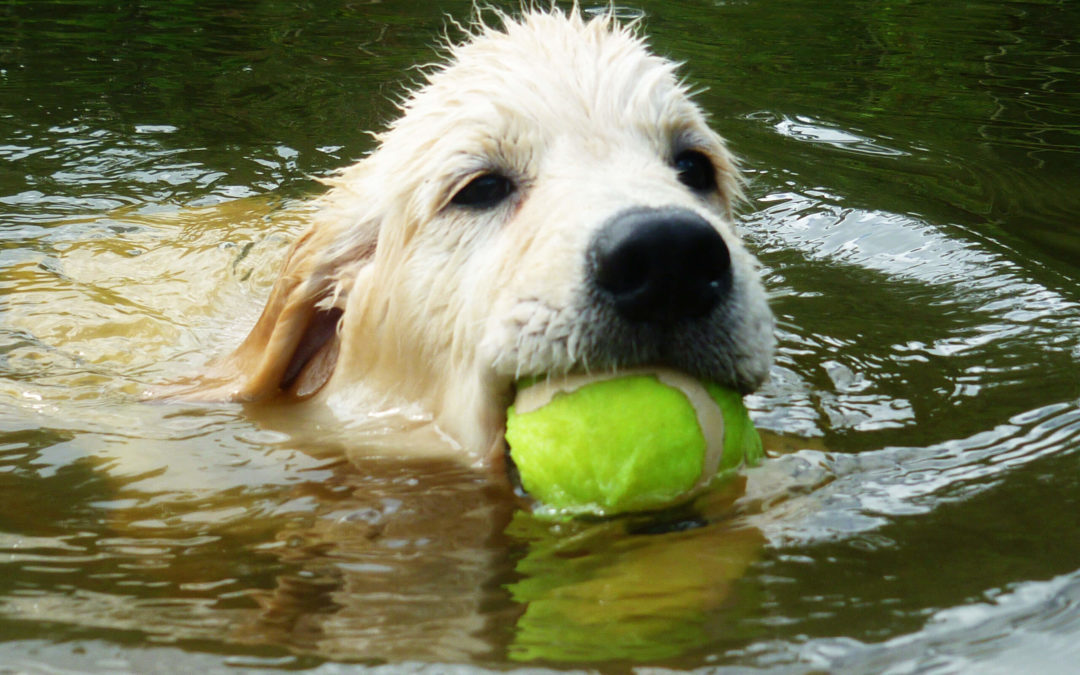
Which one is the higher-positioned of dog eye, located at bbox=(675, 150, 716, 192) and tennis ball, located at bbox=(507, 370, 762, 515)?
dog eye, located at bbox=(675, 150, 716, 192)

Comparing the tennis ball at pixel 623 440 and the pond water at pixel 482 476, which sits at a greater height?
the tennis ball at pixel 623 440

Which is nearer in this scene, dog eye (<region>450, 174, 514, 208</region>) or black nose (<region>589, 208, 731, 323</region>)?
black nose (<region>589, 208, 731, 323</region>)

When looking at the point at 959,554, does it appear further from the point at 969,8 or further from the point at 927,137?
the point at 969,8

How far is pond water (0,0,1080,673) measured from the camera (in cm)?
301

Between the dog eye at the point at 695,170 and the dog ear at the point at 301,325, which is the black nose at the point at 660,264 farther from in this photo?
the dog ear at the point at 301,325

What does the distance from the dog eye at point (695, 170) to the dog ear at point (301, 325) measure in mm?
1102

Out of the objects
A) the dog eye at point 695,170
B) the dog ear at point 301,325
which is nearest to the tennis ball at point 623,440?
the dog eye at point 695,170

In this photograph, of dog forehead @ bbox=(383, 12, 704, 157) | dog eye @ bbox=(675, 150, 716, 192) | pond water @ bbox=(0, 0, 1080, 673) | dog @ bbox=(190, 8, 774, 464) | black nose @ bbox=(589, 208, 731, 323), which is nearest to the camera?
pond water @ bbox=(0, 0, 1080, 673)

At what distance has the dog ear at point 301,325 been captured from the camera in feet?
15.2

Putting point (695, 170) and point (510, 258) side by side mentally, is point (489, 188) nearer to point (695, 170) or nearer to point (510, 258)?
point (510, 258)

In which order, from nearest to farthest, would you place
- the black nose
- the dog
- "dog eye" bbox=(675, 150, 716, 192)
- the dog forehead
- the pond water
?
the pond water
the black nose
the dog
the dog forehead
"dog eye" bbox=(675, 150, 716, 192)

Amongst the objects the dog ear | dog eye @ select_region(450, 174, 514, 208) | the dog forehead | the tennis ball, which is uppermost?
the dog forehead

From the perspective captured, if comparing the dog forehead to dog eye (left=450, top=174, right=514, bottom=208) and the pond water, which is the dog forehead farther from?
the pond water

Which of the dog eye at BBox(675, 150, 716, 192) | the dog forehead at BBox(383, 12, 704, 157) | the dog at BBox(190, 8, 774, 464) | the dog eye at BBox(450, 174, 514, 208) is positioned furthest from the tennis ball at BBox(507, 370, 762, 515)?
the dog eye at BBox(675, 150, 716, 192)
